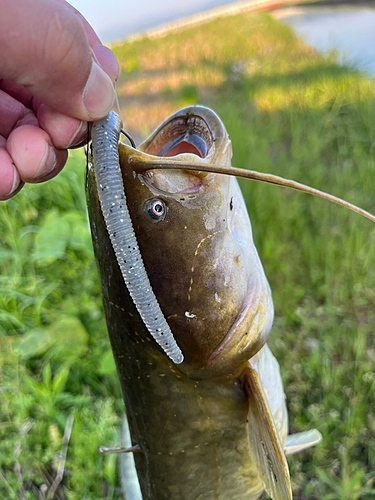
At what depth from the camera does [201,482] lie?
133cm

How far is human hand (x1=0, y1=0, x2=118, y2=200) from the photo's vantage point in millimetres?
896

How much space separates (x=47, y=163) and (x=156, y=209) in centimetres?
48

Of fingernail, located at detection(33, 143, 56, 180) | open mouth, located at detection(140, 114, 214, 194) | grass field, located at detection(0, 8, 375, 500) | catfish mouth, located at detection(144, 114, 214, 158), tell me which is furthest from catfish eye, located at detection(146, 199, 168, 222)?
grass field, located at detection(0, 8, 375, 500)

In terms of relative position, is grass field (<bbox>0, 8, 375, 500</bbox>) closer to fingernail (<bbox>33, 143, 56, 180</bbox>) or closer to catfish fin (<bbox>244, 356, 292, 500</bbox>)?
catfish fin (<bbox>244, 356, 292, 500</bbox>)

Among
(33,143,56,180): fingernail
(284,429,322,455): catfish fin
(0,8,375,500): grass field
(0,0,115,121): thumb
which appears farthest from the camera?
(0,8,375,500): grass field

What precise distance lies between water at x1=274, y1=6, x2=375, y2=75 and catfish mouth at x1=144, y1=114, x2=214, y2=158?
4.67 m

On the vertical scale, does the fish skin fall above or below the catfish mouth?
below

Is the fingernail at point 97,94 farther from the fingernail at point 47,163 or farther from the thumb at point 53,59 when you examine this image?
the fingernail at point 47,163

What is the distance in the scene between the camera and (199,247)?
106 centimetres

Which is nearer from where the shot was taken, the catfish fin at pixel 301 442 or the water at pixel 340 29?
the catfish fin at pixel 301 442

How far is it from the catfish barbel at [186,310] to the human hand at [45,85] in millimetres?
122

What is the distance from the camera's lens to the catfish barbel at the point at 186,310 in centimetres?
101

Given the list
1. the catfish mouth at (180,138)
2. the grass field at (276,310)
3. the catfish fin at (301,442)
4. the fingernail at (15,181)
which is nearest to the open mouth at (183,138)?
the catfish mouth at (180,138)

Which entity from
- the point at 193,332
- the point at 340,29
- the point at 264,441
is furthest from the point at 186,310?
the point at 340,29
